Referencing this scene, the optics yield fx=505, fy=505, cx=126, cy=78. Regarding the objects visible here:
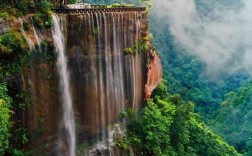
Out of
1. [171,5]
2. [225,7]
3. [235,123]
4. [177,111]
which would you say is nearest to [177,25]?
[171,5]

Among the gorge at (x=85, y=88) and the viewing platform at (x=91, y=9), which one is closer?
the gorge at (x=85, y=88)

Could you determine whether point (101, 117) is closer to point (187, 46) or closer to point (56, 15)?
point (56, 15)

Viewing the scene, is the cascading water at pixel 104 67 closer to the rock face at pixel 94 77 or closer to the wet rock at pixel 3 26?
the rock face at pixel 94 77

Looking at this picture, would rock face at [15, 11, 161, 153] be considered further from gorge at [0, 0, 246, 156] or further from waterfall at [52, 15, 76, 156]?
waterfall at [52, 15, 76, 156]

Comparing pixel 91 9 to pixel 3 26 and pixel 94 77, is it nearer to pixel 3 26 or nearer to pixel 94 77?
pixel 94 77

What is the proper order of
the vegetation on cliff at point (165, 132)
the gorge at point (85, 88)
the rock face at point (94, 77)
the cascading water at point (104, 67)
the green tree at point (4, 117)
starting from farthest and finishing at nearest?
the vegetation on cliff at point (165, 132)
the cascading water at point (104, 67)
the rock face at point (94, 77)
the gorge at point (85, 88)
the green tree at point (4, 117)

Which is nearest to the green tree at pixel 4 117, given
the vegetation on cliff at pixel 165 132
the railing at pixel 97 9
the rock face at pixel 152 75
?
the railing at pixel 97 9
